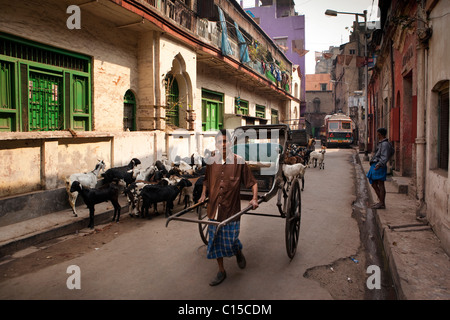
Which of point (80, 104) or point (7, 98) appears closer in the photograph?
point (7, 98)

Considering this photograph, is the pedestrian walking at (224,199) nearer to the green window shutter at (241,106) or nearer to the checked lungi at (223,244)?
the checked lungi at (223,244)

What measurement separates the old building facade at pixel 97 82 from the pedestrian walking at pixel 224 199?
4.26 m

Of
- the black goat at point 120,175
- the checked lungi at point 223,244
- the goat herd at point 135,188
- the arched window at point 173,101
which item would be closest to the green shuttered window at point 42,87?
the goat herd at point 135,188

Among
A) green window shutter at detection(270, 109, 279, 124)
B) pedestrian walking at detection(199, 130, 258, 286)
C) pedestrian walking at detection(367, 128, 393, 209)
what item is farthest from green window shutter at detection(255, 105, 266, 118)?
pedestrian walking at detection(199, 130, 258, 286)

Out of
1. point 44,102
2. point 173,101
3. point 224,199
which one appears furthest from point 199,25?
point 224,199

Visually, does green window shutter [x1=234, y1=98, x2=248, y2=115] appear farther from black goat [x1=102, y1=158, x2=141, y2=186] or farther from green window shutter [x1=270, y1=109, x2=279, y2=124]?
black goat [x1=102, y1=158, x2=141, y2=186]

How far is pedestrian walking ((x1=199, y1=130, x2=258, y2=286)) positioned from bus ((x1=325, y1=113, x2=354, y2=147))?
29.7 m

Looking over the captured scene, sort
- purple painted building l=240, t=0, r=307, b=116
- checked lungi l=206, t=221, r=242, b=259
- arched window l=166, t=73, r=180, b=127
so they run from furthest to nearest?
1. purple painted building l=240, t=0, r=307, b=116
2. arched window l=166, t=73, r=180, b=127
3. checked lungi l=206, t=221, r=242, b=259

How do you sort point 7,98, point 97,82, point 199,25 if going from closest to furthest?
point 7,98 → point 97,82 → point 199,25

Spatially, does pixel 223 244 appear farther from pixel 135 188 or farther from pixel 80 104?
pixel 80 104

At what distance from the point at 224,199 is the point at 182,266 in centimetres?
114

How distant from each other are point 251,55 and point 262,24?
91.5 ft

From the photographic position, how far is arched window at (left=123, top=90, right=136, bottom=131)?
9508mm

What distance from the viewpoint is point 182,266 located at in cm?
396
